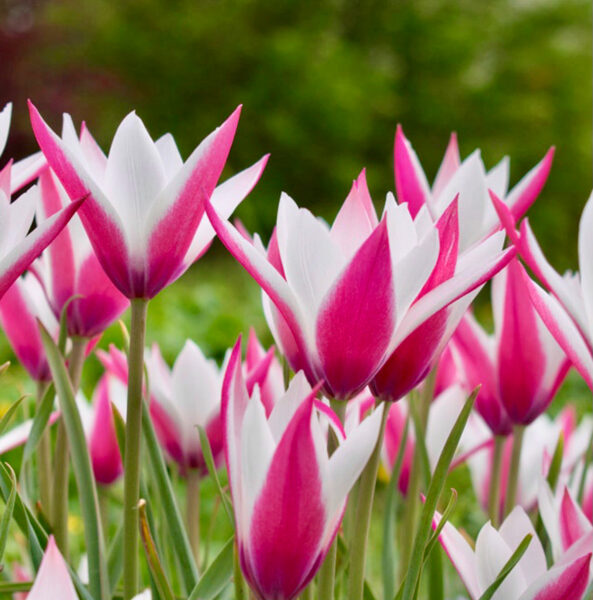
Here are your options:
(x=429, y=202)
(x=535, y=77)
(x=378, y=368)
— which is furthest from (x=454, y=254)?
(x=535, y=77)

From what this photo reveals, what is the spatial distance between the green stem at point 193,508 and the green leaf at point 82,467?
0.48 feet

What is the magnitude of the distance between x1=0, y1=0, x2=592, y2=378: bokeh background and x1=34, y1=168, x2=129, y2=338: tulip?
6.05m

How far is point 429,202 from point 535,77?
695 centimetres

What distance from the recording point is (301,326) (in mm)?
361

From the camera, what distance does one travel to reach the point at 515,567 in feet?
1.24

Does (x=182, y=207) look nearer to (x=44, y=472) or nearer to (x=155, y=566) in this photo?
(x=155, y=566)

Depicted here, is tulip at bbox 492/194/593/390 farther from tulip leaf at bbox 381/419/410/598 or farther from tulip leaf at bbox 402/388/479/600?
tulip leaf at bbox 381/419/410/598

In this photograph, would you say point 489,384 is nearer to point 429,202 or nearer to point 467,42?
point 429,202

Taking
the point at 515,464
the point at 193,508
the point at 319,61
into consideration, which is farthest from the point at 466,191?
the point at 319,61

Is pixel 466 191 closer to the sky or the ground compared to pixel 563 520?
closer to the sky

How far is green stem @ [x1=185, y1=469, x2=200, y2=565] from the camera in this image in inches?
23.3

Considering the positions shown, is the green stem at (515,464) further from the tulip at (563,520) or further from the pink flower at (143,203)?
the pink flower at (143,203)

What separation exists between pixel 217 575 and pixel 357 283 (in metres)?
→ 0.14

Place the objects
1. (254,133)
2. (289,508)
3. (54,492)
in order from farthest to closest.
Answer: (254,133), (54,492), (289,508)
